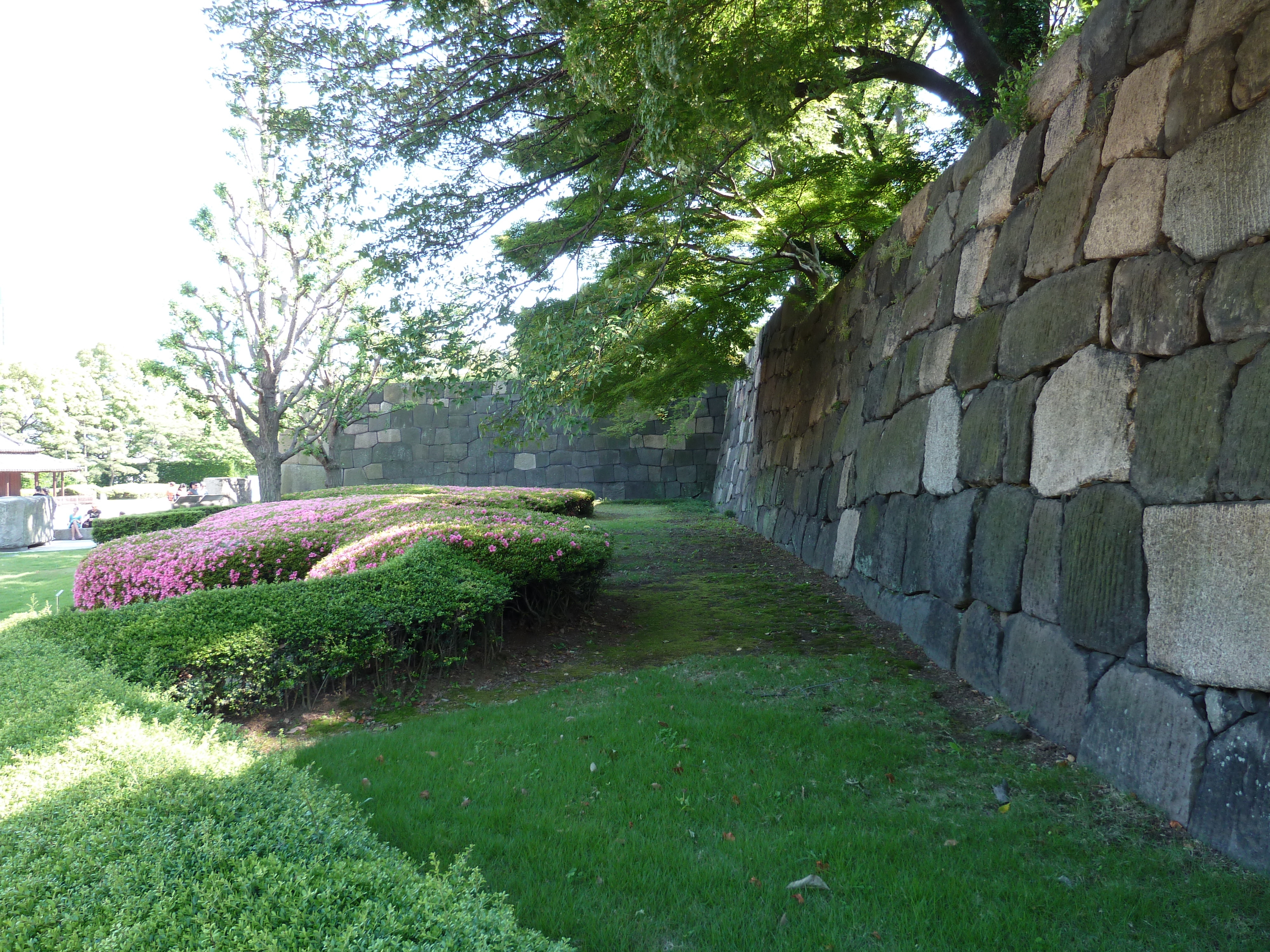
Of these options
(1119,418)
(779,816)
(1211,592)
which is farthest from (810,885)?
(1119,418)

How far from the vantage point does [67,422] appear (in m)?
30.1

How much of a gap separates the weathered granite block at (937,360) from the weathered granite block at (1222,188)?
186 centimetres

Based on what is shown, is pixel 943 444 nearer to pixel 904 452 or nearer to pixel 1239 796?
pixel 904 452

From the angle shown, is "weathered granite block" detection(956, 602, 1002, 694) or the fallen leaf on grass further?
"weathered granite block" detection(956, 602, 1002, 694)

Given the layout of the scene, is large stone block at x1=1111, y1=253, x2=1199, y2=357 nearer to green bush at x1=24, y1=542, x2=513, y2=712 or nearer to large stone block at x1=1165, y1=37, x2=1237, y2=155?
large stone block at x1=1165, y1=37, x2=1237, y2=155

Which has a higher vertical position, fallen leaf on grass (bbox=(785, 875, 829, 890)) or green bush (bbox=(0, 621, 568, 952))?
green bush (bbox=(0, 621, 568, 952))

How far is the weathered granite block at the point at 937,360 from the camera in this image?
4648 mm

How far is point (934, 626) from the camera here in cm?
452

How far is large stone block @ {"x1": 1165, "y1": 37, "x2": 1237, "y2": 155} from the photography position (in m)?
2.59

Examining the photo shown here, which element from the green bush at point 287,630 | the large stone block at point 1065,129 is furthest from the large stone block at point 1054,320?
the green bush at point 287,630

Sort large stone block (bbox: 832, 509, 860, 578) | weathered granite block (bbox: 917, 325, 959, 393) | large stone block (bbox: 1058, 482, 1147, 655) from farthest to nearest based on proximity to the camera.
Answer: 1. large stone block (bbox: 832, 509, 860, 578)
2. weathered granite block (bbox: 917, 325, 959, 393)
3. large stone block (bbox: 1058, 482, 1147, 655)

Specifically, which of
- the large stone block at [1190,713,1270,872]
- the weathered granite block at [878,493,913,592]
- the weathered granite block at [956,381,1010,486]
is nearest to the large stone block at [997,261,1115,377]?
the weathered granite block at [956,381,1010,486]

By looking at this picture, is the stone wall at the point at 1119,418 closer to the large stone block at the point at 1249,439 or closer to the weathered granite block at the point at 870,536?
the large stone block at the point at 1249,439

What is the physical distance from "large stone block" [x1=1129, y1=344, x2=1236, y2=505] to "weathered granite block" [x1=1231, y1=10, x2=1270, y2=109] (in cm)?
80
